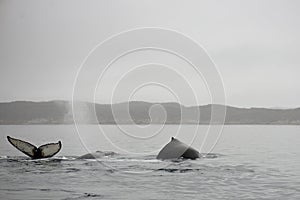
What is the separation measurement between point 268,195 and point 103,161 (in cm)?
1157

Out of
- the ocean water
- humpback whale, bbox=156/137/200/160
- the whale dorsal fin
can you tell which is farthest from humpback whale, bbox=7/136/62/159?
humpback whale, bbox=156/137/200/160

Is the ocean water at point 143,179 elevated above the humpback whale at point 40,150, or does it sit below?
below

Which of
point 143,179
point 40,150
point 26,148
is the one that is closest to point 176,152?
point 40,150

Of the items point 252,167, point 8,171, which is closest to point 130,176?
point 8,171

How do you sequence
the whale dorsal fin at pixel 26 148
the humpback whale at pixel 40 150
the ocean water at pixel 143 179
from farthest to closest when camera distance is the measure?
the humpback whale at pixel 40 150
the whale dorsal fin at pixel 26 148
the ocean water at pixel 143 179

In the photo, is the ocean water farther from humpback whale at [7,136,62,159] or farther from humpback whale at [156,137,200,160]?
humpback whale at [156,137,200,160]

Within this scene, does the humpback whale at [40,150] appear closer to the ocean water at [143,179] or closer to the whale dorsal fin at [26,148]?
the whale dorsal fin at [26,148]

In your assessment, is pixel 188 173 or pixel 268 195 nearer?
pixel 268 195

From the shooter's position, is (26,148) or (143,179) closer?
(143,179)

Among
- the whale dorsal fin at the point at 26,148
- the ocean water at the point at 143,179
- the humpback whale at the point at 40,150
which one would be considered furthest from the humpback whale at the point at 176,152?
the whale dorsal fin at the point at 26,148

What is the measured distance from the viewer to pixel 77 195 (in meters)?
15.5

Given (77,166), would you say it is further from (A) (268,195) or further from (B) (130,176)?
(A) (268,195)

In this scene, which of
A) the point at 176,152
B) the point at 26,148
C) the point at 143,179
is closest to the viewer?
the point at 143,179

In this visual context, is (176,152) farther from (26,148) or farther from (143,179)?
(143,179)
